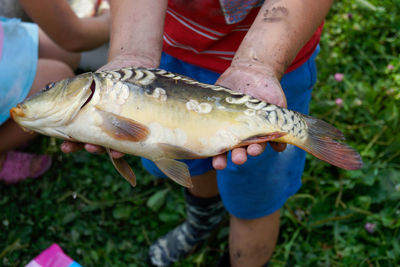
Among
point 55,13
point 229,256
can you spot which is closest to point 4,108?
point 55,13

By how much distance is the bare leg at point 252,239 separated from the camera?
7.41ft

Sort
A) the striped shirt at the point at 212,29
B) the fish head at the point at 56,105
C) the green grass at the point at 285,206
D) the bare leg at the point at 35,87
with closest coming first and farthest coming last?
the fish head at the point at 56,105 < the striped shirt at the point at 212,29 < the green grass at the point at 285,206 < the bare leg at the point at 35,87

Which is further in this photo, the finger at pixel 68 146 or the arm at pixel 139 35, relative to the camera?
the arm at pixel 139 35

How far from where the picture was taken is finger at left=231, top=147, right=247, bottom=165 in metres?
1.51

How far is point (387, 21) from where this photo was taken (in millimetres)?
4117

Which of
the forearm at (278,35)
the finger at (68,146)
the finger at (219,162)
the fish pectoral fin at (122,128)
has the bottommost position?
the finger at (68,146)

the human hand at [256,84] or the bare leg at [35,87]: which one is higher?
the human hand at [256,84]

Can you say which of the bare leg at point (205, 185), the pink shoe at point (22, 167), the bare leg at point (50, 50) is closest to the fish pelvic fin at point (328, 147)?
the bare leg at point (205, 185)

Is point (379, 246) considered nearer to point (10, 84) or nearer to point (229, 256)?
point (229, 256)

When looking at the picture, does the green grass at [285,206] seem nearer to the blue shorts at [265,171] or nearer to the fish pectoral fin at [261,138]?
the blue shorts at [265,171]

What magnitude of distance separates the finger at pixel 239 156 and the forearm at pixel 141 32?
0.63 m

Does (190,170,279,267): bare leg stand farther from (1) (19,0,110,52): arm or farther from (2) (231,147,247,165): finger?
(1) (19,0,110,52): arm

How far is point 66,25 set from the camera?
3.11m

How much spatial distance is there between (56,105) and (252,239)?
1.29 metres
